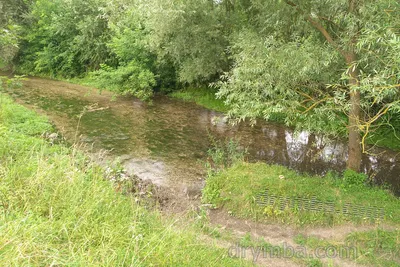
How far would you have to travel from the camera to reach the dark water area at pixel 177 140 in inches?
382

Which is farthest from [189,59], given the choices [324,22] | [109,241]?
[109,241]

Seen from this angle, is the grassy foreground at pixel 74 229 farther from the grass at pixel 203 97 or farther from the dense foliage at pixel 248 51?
the grass at pixel 203 97

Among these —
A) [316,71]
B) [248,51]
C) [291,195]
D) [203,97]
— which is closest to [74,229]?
[291,195]

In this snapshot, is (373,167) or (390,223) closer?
(390,223)

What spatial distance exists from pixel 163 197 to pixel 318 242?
3.70 meters

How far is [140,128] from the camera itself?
13.4 metres

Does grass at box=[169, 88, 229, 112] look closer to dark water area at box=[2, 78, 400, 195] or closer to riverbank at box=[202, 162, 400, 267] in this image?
dark water area at box=[2, 78, 400, 195]

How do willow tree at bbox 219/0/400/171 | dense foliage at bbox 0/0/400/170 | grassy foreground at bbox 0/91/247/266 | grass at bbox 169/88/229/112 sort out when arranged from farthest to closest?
grass at bbox 169/88/229/112, willow tree at bbox 219/0/400/171, dense foliage at bbox 0/0/400/170, grassy foreground at bbox 0/91/247/266

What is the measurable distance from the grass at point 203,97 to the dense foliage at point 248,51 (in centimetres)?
54

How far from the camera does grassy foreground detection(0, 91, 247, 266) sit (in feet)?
9.25

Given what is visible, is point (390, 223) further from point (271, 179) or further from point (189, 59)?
point (189, 59)

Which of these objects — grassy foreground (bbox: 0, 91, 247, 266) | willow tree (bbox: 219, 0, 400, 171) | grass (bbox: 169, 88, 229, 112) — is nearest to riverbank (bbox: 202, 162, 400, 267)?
willow tree (bbox: 219, 0, 400, 171)

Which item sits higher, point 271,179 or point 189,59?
point 189,59

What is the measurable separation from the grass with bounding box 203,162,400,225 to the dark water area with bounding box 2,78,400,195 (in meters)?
1.36
